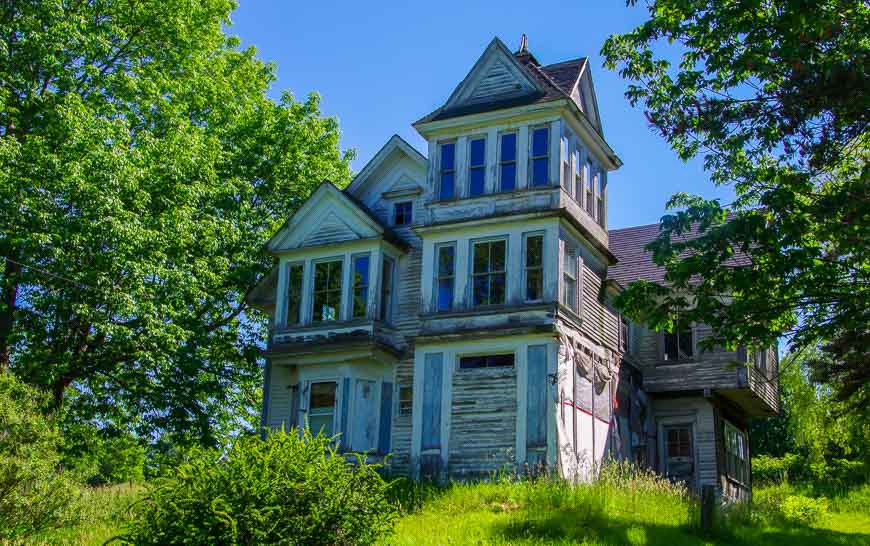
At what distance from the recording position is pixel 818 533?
20.1m

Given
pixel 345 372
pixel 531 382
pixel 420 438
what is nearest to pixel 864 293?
pixel 531 382

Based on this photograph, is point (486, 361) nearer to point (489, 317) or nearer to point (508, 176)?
point (489, 317)

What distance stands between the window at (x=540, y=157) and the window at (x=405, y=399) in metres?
6.50

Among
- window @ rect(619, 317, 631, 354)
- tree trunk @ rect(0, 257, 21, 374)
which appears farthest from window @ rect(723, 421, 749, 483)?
tree trunk @ rect(0, 257, 21, 374)

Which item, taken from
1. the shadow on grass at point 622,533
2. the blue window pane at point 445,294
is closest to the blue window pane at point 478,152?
the blue window pane at point 445,294

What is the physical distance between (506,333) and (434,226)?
3716mm

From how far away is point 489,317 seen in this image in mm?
24406

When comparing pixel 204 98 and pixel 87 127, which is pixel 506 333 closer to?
pixel 87 127

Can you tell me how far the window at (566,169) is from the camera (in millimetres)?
25325

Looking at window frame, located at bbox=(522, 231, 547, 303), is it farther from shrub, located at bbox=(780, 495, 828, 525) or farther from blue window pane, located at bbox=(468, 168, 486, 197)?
shrub, located at bbox=(780, 495, 828, 525)

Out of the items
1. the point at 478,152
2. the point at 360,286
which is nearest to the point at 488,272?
the point at 478,152

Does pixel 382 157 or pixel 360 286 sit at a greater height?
pixel 382 157

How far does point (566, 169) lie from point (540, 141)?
1017 millimetres

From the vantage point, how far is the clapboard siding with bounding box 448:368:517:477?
23.4m
